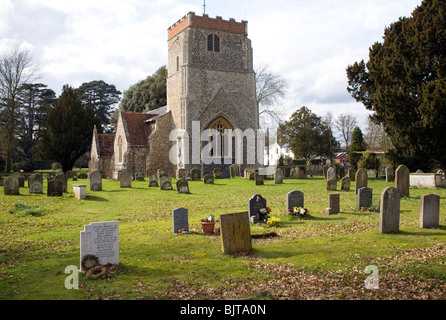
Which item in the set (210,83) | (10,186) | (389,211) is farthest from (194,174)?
(389,211)

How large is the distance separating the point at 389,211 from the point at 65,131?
35.1m

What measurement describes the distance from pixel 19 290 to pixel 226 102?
29.7m

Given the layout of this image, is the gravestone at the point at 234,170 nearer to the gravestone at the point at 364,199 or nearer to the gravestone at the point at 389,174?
the gravestone at the point at 389,174

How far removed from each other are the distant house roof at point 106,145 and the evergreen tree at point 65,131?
2217 mm

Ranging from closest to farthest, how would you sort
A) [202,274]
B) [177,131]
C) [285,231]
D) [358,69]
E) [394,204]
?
[202,274], [394,204], [285,231], [358,69], [177,131]

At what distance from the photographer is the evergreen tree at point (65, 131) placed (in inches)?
1476

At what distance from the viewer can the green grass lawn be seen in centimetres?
558

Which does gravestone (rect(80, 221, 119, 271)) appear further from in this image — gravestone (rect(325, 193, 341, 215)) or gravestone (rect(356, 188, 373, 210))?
gravestone (rect(356, 188, 373, 210))

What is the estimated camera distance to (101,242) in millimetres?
6789

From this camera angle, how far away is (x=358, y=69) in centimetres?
2756

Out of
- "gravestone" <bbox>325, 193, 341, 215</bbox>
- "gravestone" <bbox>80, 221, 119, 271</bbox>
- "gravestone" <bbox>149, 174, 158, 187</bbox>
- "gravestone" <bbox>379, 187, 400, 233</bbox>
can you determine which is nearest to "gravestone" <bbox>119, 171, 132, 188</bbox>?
"gravestone" <bbox>149, 174, 158, 187</bbox>

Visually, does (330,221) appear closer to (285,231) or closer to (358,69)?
(285,231)

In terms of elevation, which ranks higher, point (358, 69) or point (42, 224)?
point (358, 69)
